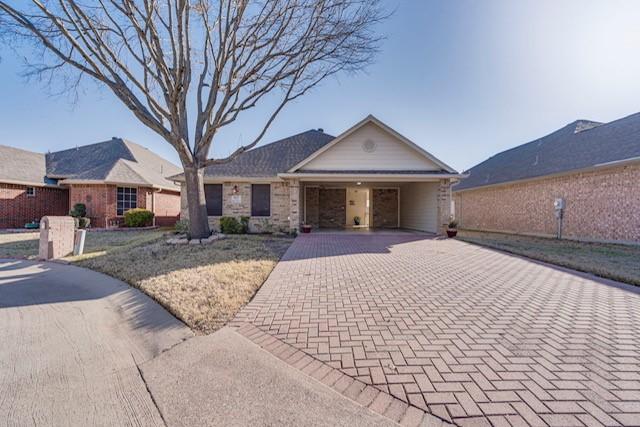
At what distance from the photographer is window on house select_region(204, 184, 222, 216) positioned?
14.2m

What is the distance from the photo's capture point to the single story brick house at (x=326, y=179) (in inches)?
497

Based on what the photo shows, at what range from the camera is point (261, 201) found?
14.1 metres

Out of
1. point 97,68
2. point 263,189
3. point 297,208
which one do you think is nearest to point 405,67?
point 297,208

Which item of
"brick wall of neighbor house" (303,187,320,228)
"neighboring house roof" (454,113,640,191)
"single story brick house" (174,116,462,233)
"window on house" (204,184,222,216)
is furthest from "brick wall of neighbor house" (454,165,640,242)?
"window on house" (204,184,222,216)

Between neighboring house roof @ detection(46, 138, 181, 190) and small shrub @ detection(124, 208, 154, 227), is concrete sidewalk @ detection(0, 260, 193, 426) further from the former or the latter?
neighboring house roof @ detection(46, 138, 181, 190)

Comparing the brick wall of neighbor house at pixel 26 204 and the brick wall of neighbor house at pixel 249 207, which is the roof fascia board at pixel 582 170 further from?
the brick wall of neighbor house at pixel 26 204

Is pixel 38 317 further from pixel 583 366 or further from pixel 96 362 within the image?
pixel 583 366

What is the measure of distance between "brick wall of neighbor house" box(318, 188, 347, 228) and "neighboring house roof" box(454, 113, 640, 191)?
9866mm

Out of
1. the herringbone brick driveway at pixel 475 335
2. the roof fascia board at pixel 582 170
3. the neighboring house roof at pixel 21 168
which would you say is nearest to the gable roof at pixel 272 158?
the herringbone brick driveway at pixel 475 335

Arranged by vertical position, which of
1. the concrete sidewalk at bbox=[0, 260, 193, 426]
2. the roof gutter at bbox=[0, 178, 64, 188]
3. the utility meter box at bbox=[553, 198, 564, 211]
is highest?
the roof gutter at bbox=[0, 178, 64, 188]

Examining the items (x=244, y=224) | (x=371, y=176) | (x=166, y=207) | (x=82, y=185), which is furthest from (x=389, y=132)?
(x=82, y=185)

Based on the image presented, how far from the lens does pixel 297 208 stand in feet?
42.6

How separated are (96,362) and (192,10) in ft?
35.1

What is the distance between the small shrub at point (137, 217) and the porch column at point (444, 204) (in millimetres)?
16547
